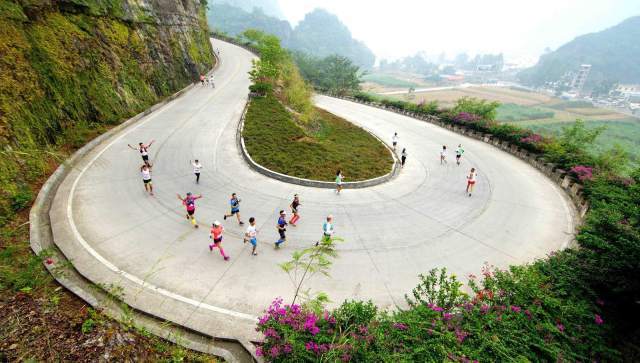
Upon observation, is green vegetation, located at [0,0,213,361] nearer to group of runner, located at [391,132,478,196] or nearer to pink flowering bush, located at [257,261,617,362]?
pink flowering bush, located at [257,261,617,362]

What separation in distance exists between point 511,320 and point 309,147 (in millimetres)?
14604

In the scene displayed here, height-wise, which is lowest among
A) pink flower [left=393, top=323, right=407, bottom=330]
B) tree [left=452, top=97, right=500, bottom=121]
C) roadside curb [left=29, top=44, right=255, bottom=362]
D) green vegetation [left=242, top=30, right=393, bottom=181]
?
roadside curb [left=29, top=44, right=255, bottom=362]

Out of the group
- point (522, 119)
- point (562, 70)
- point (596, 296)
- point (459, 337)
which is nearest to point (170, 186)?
point (459, 337)

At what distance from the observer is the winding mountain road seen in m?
8.16

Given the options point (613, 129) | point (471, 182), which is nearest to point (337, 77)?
point (471, 182)

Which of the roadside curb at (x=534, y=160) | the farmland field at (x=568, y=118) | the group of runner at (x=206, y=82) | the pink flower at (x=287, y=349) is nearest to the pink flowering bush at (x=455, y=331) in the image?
the pink flower at (x=287, y=349)

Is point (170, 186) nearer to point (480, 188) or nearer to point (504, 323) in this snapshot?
point (504, 323)

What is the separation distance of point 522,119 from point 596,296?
111 meters

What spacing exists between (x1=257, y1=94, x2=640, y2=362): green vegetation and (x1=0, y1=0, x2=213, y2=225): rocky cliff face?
10.7 m

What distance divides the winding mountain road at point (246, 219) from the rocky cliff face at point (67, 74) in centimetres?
149

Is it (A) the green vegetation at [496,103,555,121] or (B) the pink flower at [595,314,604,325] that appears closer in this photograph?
(B) the pink flower at [595,314,604,325]

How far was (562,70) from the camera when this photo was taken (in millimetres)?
182625

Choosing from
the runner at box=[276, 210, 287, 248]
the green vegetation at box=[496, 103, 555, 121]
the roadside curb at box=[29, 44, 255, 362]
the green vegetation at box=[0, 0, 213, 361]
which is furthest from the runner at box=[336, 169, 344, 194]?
the green vegetation at box=[496, 103, 555, 121]

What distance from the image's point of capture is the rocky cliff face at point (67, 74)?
1177cm
